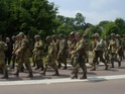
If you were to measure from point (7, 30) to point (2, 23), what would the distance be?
130 inches

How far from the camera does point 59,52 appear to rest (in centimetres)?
1817

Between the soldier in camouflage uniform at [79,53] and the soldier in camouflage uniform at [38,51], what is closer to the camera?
the soldier in camouflage uniform at [79,53]

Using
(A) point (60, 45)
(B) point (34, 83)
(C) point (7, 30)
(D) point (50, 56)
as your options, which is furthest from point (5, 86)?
(C) point (7, 30)

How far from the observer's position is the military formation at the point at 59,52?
44.1ft

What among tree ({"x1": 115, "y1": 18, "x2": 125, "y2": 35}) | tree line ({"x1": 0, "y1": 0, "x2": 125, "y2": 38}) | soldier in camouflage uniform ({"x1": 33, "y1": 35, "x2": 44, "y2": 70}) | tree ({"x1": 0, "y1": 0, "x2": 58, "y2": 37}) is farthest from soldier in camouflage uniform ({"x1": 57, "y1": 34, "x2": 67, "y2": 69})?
tree ({"x1": 115, "y1": 18, "x2": 125, "y2": 35})

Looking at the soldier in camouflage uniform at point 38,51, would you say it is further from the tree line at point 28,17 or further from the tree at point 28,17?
the tree at point 28,17

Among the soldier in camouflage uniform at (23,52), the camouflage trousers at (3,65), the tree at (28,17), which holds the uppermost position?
the tree at (28,17)

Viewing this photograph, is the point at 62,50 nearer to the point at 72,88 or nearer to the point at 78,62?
the point at 78,62

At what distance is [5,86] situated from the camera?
1204cm

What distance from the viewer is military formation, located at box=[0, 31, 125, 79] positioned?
1343 centimetres

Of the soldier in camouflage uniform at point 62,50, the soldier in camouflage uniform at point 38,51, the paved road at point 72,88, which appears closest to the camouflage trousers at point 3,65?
the paved road at point 72,88

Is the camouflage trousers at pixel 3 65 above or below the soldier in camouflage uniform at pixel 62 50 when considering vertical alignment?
below

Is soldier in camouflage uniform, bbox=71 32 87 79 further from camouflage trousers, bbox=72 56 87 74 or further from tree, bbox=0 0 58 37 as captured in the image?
tree, bbox=0 0 58 37

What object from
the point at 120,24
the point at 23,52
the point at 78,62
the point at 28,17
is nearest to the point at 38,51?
the point at 23,52
